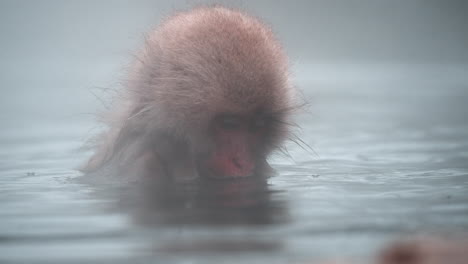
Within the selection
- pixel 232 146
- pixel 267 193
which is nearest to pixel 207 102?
pixel 232 146

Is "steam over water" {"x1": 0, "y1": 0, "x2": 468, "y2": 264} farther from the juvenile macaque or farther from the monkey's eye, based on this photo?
the monkey's eye

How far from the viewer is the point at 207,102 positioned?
226 inches

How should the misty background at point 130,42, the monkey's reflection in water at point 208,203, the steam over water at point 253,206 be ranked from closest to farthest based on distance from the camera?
the steam over water at point 253,206 < the monkey's reflection in water at point 208,203 < the misty background at point 130,42

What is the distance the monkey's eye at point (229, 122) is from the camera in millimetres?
5754

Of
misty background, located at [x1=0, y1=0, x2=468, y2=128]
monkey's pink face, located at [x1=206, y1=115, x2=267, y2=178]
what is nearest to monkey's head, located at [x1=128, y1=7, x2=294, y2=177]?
monkey's pink face, located at [x1=206, y1=115, x2=267, y2=178]

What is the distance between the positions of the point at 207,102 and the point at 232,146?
319 millimetres

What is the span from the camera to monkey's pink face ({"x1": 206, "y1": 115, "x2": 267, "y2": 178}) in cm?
577

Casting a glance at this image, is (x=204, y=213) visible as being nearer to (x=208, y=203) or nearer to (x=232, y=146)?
(x=208, y=203)

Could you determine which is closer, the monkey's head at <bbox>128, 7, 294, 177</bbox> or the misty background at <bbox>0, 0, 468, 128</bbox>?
the monkey's head at <bbox>128, 7, 294, 177</bbox>

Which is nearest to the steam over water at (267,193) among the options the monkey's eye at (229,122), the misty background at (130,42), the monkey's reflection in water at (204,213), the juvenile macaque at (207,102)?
the monkey's reflection in water at (204,213)

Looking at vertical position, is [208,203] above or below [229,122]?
below

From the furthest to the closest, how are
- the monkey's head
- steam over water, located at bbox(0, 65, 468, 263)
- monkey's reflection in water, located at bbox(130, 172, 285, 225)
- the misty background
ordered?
the misty background, the monkey's head, monkey's reflection in water, located at bbox(130, 172, 285, 225), steam over water, located at bbox(0, 65, 468, 263)

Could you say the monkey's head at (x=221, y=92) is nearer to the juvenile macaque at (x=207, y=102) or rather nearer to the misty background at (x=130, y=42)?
Answer: the juvenile macaque at (x=207, y=102)

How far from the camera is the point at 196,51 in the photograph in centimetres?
595
